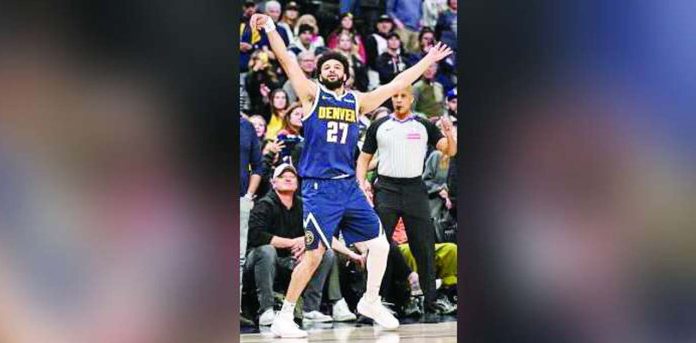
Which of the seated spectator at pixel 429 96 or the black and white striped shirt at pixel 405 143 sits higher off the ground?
the seated spectator at pixel 429 96

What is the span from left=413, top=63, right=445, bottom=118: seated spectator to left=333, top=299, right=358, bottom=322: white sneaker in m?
0.70

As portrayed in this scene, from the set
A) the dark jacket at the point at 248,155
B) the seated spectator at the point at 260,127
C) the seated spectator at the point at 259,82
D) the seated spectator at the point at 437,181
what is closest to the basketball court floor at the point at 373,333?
the seated spectator at the point at 437,181

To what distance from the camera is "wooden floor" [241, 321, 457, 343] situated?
2.32 m

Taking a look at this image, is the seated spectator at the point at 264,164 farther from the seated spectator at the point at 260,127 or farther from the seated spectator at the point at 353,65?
the seated spectator at the point at 353,65

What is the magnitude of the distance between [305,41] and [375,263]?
0.77 m

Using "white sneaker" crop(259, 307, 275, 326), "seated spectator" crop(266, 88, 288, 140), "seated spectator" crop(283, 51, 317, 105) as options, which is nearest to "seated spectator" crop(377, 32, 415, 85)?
"seated spectator" crop(283, 51, 317, 105)

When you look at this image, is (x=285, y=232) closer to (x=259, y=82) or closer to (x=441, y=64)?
(x=259, y=82)

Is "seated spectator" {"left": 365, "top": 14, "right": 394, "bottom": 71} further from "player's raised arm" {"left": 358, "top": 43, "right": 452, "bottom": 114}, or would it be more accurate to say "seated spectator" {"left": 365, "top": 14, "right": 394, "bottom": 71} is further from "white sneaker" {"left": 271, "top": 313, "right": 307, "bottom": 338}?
"white sneaker" {"left": 271, "top": 313, "right": 307, "bottom": 338}

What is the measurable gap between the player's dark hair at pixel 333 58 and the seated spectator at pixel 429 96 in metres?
0.24

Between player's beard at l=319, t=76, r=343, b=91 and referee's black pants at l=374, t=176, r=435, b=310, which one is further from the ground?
player's beard at l=319, t=76, r=343, b=91

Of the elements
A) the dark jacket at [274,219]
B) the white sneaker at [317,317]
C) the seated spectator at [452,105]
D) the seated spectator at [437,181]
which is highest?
the seated spectator at [452,105]

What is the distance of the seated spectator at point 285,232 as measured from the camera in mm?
2332
